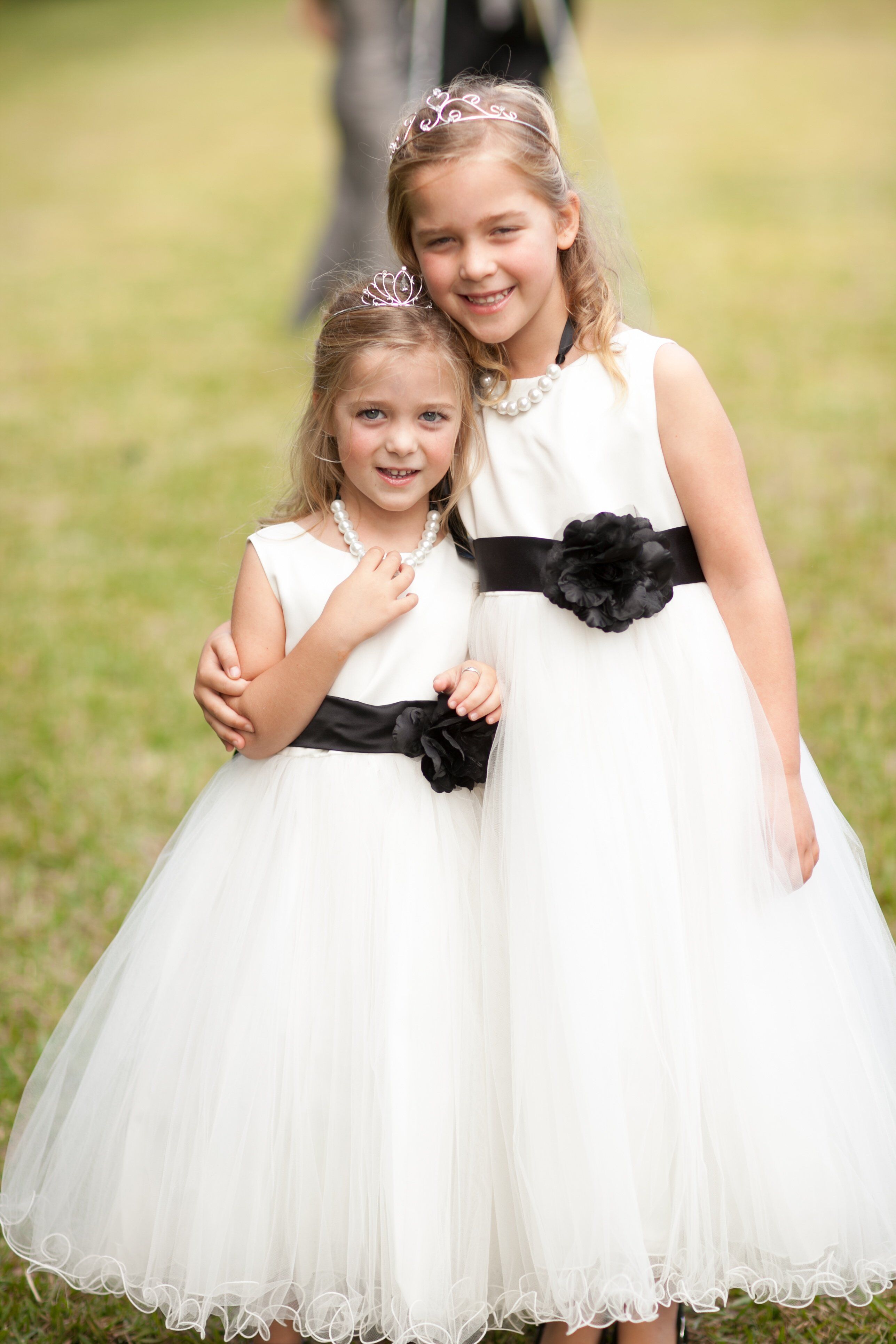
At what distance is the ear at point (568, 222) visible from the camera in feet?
6.18

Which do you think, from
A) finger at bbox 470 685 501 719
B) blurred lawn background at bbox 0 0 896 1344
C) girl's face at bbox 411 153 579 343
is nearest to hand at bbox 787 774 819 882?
blurred lawn background at bbox 0 0 896 1344

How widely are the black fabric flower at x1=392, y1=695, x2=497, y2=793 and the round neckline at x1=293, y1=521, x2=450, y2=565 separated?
25cm

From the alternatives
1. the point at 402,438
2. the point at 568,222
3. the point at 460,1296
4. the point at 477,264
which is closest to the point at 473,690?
the point at 402,438

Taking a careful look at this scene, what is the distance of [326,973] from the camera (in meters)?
1.80

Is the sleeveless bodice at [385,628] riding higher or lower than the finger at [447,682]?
higher

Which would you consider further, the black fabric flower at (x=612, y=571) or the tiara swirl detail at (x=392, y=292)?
the tiara swirl detail at (x=392, y=292)

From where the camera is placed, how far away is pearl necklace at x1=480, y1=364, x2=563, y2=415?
188cm

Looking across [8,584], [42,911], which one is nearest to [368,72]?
[8,584]

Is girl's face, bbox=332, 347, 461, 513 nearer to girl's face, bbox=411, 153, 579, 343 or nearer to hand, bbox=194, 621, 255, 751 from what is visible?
girl's face, bbox=411, 153, 579, 343

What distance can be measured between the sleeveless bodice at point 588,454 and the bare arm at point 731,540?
0.07ft

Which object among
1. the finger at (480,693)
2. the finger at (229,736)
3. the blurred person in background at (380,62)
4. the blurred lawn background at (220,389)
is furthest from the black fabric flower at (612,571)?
the blurred person in background at (380,62)

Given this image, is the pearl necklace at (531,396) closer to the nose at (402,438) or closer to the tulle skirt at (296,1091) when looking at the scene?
the nose at (402,438)

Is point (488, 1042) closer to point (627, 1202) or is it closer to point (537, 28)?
point (627, 1202)

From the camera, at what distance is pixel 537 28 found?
A: 20.0 ft
